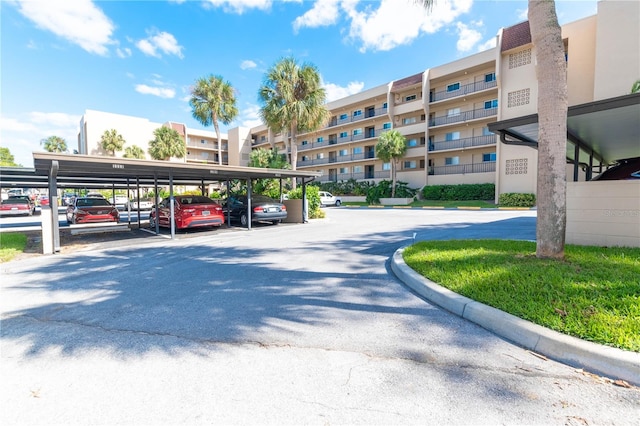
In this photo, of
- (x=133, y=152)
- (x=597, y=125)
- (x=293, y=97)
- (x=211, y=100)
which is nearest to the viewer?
(x=597, y=125)

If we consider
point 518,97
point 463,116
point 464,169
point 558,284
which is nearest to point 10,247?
point 558,284

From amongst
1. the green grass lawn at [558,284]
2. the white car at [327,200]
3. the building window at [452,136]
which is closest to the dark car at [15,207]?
the white car at [327,200]

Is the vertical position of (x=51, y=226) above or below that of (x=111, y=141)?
below

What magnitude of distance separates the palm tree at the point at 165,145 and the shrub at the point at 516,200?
37.2m

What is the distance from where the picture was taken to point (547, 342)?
9.63 feet

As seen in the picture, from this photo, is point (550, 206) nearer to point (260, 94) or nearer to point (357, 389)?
point (357, 389)

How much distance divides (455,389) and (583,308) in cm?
198

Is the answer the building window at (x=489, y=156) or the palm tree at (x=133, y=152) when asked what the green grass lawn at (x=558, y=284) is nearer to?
the building window at (x=489, y=156)

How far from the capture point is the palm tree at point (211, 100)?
27.1m

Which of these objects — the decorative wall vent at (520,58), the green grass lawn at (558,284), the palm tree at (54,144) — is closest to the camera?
the green grass lawn at (558,284)

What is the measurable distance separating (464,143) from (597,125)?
24.2 meters

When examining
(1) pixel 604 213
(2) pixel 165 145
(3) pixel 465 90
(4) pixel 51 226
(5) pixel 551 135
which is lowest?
(4) pixel 51 226

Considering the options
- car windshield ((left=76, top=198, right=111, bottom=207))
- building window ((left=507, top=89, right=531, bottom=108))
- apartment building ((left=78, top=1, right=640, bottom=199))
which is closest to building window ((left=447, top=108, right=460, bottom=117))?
apartment building ((left=78, top=1, right=640, bottom=199))

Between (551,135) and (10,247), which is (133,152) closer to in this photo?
(10,247)
